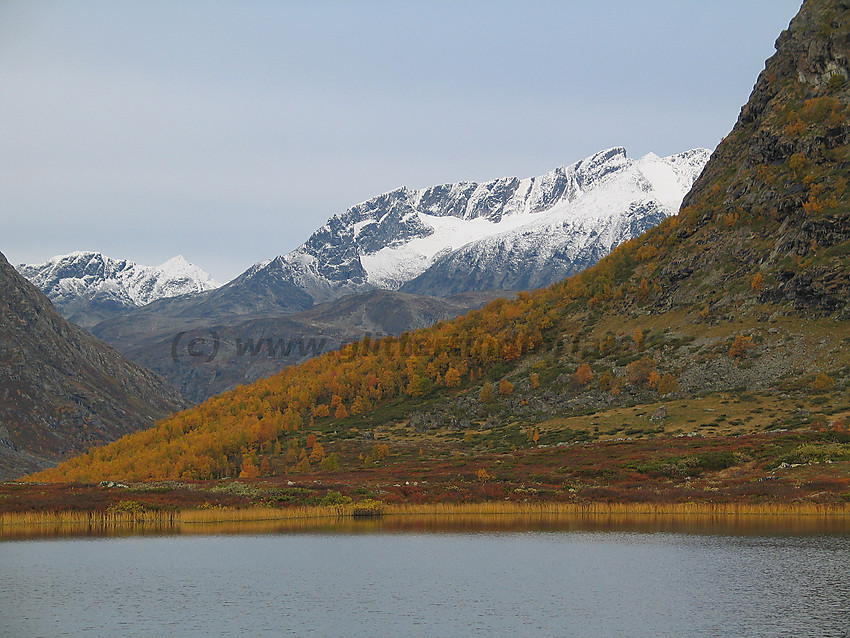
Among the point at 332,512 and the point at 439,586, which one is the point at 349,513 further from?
the point at 439,586

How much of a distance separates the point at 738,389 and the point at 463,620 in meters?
129

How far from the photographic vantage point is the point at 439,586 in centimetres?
5662

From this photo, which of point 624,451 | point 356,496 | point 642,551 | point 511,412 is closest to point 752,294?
point 511,412

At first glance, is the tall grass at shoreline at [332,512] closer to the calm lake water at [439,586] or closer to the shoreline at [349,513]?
the shoreline at [349,513]

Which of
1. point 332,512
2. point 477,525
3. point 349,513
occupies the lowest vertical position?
point 477,525

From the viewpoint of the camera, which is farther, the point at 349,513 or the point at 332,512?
the point at 332,512

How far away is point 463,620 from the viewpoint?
47281 mm

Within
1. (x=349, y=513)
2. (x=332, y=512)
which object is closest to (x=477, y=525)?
(x=349, y=513)

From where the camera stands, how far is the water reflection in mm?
79000

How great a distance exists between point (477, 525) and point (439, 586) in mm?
33435

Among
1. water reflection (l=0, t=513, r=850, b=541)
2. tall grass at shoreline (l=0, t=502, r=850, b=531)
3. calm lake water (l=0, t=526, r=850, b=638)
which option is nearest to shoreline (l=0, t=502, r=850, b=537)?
tall grass at shoreline (l=0, t=502, r=850, b=531)

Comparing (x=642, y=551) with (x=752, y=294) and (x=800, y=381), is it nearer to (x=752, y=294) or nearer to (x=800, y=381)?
(x=800, y=381)

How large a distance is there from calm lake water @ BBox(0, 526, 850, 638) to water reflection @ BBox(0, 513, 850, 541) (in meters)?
3.44

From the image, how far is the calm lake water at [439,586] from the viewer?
46.0 m
